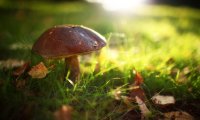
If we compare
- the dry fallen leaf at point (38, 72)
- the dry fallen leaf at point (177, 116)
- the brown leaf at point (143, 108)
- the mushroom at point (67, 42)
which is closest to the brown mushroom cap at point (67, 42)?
the mushroom at point (67, 42)

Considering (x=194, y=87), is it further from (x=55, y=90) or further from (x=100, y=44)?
(x=55, y=90)

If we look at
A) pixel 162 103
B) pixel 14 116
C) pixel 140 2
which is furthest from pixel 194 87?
pixel 140 2

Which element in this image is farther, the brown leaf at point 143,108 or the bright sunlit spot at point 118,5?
the bright sunlit spot at point 118,5

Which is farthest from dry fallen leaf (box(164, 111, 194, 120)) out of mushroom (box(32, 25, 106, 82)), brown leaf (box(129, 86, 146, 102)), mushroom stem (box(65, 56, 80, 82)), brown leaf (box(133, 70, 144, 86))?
mushroom stem (box(65, 56, 80, 82))

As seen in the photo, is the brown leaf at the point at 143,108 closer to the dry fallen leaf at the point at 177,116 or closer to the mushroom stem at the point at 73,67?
the dry fallen leaf at the point at 177,116

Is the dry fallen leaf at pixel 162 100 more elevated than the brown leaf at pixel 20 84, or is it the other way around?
the brown leaf at pixel 20 84

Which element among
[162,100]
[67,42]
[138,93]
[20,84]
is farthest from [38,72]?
[162,100]

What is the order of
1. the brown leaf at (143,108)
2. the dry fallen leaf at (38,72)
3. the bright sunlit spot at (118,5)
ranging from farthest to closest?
the bright sunlit spot at (118,5), the dry fallen leaf at (38,72), the brown leaf at (143,108)
